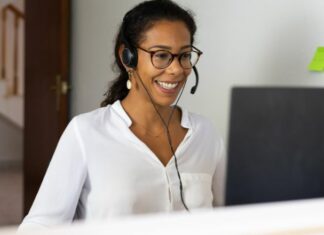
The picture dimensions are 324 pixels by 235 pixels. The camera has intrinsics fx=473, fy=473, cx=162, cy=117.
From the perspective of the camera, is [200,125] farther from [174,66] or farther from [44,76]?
[44,76]

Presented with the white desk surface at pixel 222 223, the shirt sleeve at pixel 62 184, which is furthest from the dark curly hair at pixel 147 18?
the white desk surface at pixel 222 223

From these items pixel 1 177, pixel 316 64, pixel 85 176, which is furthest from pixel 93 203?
pixel 1 177

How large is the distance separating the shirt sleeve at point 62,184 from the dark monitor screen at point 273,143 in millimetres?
592

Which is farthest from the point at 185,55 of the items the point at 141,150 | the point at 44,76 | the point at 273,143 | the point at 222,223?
the point at 44,76

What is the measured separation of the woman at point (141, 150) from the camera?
114cm

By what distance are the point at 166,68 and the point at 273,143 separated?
0.59m

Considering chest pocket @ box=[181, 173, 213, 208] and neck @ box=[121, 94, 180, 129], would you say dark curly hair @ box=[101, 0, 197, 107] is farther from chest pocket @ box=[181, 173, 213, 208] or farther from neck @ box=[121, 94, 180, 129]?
chest pocket @ box=[181, 173, 213, 208]

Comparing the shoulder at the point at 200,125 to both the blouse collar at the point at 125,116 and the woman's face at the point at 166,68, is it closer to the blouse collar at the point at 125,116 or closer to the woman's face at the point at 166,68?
the blouse collar at the point at 125,116

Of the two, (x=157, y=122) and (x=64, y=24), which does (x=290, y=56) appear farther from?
(x=64, y=24)

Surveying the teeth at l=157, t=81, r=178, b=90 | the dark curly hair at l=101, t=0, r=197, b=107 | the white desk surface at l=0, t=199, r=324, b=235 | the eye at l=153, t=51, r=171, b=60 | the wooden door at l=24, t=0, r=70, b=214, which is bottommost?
the wooden door at l=24, t=0, r=70, b=214

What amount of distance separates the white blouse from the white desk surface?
2.37ft

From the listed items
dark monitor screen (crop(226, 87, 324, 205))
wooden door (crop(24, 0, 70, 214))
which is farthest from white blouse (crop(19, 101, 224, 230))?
wooden door (crop(24, 0, 70, 214))

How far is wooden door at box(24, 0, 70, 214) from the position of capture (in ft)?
9.38

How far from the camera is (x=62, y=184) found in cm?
113
